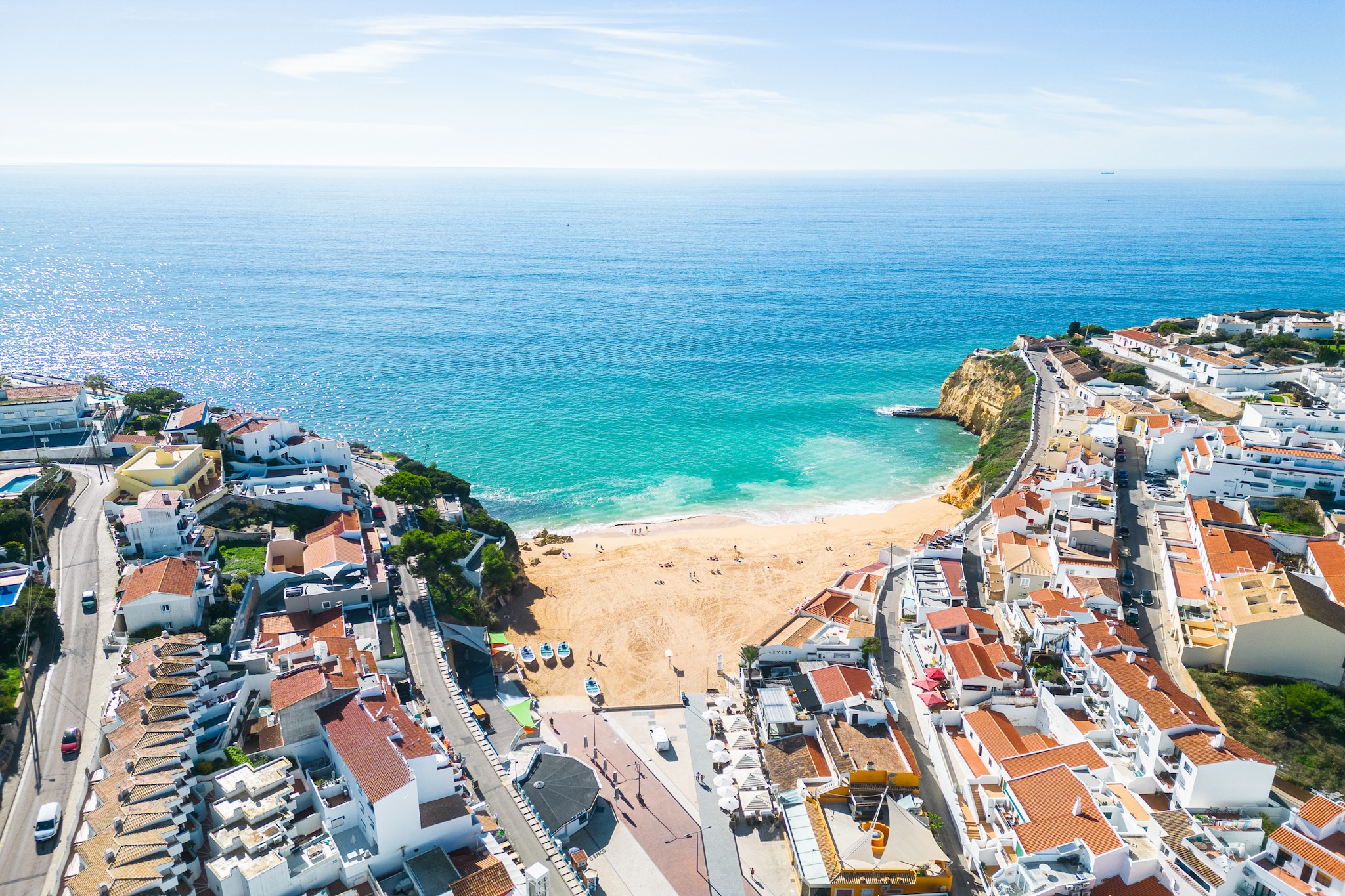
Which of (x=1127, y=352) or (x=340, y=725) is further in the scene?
(x=1127, y=352)

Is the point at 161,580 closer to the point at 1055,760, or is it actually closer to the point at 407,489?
the point at 407,489

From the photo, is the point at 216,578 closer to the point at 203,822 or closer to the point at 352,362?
the point at 203,822

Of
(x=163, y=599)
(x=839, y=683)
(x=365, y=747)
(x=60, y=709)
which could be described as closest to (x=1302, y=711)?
(x=839, y=683)

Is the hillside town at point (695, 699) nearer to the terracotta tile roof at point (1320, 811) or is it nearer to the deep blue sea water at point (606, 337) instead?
the terracotta tile roof at point (1320, 811)

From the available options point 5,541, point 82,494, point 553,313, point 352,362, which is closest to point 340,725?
point 5,541

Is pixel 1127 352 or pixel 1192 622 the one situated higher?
pixel 1127 352

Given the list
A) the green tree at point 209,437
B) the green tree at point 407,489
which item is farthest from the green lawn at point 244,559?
the green tree at point 209,437
